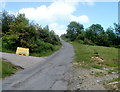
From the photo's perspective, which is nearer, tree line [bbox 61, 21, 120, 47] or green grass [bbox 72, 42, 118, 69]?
green grass [bbox 72, 42, 118, 69]

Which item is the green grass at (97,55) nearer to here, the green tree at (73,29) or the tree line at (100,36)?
the tree line at (100,36)

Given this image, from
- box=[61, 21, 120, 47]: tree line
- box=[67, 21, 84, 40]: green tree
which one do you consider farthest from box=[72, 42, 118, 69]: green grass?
box=[67, 21, 84, 40]: green tree

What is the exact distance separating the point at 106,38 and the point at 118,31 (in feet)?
19.5

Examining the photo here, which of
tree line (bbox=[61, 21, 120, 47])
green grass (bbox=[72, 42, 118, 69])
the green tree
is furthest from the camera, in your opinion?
the green tree

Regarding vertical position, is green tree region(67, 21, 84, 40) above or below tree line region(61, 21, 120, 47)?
above

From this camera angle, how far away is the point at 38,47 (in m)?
16.0

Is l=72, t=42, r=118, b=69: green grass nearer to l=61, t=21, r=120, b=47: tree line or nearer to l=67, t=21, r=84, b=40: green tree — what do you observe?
l=61, t=21, r=120, b=47: tree line

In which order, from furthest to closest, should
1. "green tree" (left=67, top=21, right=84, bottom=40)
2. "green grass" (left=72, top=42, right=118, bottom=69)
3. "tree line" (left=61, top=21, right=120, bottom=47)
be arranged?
"green tree" (left=67, top=21, right=84, bottom=40) → "tree line" (left=61, top=21, right=120, bottom=47) → "green grass" (left=72, top=42, right=118, bottom=69)

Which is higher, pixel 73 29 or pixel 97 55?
pixel 73 29

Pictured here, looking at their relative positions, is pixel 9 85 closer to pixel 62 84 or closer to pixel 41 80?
pixel 41 80

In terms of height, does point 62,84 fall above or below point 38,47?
below

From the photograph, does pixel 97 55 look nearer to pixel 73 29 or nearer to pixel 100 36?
pixel 100 36

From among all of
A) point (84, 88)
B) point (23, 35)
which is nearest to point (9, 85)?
point (84, 88)

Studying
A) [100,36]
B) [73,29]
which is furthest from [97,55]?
[73,29]
